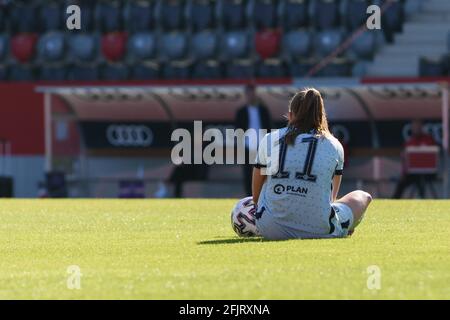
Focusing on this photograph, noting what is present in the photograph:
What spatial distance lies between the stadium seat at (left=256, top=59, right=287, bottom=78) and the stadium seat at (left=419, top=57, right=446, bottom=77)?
2.76 m

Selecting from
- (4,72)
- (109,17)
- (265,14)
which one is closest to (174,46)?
(109,17)

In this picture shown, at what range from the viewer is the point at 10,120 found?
2827 centimetres

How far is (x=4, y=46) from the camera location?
1212 inches

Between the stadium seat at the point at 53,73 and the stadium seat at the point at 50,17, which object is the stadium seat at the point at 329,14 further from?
the stadium seat at the point at 50,17

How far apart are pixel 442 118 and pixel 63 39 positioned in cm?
914

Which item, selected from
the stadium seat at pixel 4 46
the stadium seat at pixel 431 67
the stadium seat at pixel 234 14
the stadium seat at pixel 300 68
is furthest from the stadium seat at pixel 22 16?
the stadium seat at pixel 431 67

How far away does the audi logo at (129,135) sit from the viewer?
2709 centimetres

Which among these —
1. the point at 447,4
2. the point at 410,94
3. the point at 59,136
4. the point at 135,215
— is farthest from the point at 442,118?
the point at 135,215

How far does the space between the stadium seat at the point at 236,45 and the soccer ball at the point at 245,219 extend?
16386 millimetres

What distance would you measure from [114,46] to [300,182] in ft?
60.6

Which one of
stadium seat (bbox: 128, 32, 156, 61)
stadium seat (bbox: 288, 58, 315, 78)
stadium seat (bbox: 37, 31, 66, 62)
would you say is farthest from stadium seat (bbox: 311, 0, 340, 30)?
stadium seat (bbox: 37, 31, 66, 62)

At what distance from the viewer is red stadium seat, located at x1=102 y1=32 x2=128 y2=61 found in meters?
29.5

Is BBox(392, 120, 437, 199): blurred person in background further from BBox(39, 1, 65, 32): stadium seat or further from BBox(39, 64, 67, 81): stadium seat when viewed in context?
BBox(39, 1, 65, 32): stadium seat

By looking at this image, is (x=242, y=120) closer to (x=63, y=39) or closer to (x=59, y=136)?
(x=59, y=136)
